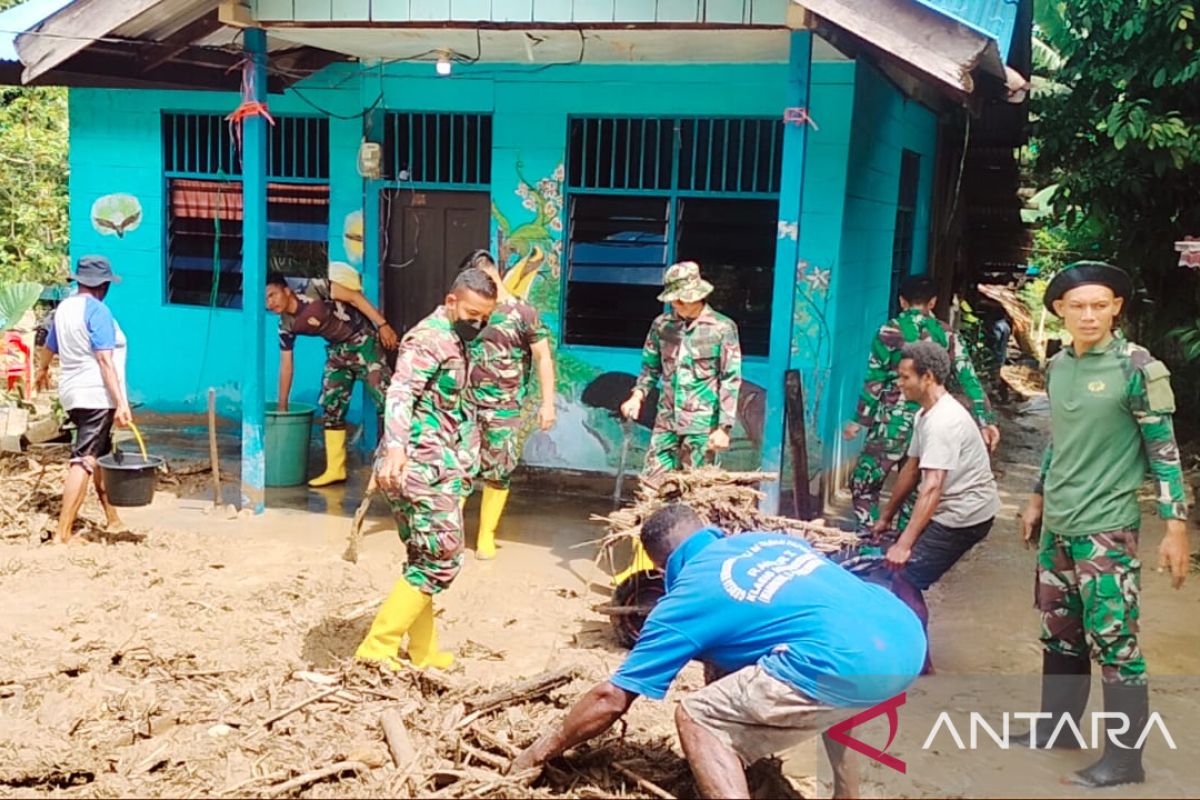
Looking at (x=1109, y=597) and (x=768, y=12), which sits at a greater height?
(x=768, y=12)

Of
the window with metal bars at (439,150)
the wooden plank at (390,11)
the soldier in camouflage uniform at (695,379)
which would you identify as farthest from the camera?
the window with metal bars at (439,150)

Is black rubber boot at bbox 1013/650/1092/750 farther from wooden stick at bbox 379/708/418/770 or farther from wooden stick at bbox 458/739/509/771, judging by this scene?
wooden stick at bbox 379/708/418/770

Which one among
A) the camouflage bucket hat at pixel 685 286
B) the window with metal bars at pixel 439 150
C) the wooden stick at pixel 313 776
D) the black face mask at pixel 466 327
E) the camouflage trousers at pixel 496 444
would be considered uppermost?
the window with metal bars at pixel 439 150

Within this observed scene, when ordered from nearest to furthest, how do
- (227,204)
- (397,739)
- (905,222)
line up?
(397,739) → (227,204) → (905,222)

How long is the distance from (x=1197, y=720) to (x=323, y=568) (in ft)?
15.0

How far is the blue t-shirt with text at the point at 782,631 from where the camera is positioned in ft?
11.1

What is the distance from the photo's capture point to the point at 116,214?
35.2 feet

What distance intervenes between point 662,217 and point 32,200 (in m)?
11.5

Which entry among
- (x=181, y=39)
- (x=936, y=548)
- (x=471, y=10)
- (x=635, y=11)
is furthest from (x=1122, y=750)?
(x=181, y=39)

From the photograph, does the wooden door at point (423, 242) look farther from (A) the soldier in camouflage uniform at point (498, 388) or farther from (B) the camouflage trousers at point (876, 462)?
(B) the camouflage trousers at point (876, 462)

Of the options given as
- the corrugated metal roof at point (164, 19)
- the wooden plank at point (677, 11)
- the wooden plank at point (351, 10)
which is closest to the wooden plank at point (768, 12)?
the wooden plank at point (677, 11)

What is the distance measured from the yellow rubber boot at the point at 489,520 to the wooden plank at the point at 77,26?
3.63m

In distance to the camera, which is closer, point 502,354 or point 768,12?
point 768,12

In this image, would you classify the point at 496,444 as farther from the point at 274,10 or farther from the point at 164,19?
the point at 164,19
